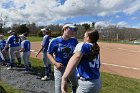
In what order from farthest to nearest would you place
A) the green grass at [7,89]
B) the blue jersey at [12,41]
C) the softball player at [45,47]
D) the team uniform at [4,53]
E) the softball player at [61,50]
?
1. the team uniform at [4,53]
2. the blue jersey at [12,41]
3. the softball player at [45,47]
4. the green grass at [7,89]
5. the softball player at [61,50]

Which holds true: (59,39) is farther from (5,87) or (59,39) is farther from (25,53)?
(25,53)

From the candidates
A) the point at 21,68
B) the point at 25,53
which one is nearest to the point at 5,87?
the point at 25,53

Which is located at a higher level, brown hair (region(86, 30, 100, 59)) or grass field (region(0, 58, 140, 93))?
brown hair (region(86, 30, 100, 59))

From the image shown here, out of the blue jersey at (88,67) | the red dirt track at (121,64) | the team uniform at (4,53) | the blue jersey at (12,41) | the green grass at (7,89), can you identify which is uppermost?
the blue jersey at (88,67)

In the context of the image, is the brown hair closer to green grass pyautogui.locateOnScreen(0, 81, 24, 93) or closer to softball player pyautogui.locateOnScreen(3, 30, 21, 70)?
green grass pyautogui.locateOnScreen(0, 81, 24, 93)

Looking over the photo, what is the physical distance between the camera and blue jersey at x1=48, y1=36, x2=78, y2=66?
616 cm

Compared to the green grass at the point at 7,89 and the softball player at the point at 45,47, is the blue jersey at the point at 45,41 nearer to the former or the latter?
the softball player at the point at 45,47

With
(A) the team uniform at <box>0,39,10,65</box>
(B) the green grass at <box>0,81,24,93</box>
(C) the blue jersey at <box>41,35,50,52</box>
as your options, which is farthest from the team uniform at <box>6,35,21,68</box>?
(B) the green grass at <box>0,81,24,93</box>

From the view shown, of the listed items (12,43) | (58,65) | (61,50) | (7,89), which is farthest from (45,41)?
(58,65)

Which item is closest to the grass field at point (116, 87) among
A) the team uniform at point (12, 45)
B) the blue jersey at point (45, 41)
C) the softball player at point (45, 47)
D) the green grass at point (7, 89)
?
the green grass at point (7, 89)

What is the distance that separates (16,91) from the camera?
27.7 ft

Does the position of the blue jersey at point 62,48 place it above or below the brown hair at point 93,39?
below

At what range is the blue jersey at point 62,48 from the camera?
616 centimetres

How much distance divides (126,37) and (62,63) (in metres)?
79.5
